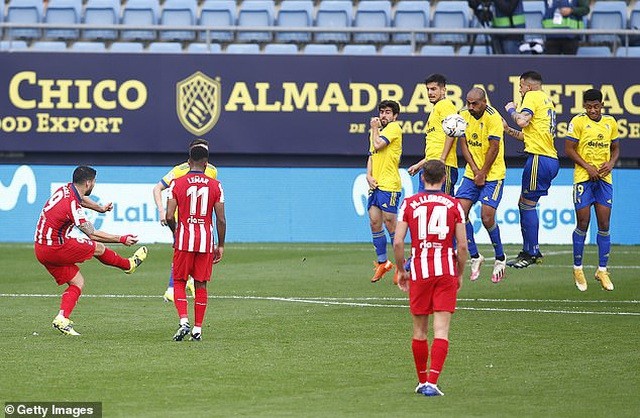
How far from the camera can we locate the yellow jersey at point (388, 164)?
56.3 ft

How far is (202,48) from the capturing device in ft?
81.3

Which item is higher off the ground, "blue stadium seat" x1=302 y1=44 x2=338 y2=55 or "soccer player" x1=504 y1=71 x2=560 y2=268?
"blue stadium seat" x1=302 y1=44 x2=338 y2=55

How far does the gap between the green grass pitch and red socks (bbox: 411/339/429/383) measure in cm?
19

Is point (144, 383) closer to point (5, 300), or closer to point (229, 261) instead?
point (5, 300)

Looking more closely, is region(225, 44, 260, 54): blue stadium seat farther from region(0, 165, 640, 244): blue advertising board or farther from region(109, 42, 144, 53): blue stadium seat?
region(0, 165, 640, 244): blue advertising board

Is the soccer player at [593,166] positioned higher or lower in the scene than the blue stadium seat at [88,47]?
lower

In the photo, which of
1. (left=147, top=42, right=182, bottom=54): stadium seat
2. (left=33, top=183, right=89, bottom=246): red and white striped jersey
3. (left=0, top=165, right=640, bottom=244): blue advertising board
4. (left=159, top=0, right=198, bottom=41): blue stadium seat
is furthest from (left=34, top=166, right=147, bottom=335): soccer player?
(left=159, top=0, right=198, bottom=41): blue stadium seat

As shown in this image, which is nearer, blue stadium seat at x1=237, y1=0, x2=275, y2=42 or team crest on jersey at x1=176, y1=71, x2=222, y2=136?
team crest on jersey at x1=176, y1=71, x2=222, y2=136

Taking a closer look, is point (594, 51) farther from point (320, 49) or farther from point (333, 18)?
point (320, 49)

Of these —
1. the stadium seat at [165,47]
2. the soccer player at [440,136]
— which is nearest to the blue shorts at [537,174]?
the soccer player at [440,136]

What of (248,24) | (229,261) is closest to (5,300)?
(229,261)

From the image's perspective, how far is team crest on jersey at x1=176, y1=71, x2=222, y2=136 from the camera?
24406mm

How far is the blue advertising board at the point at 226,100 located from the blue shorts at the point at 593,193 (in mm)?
8884

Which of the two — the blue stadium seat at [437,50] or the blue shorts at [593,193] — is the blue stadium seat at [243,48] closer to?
the blue stadium seat at [437,50]
